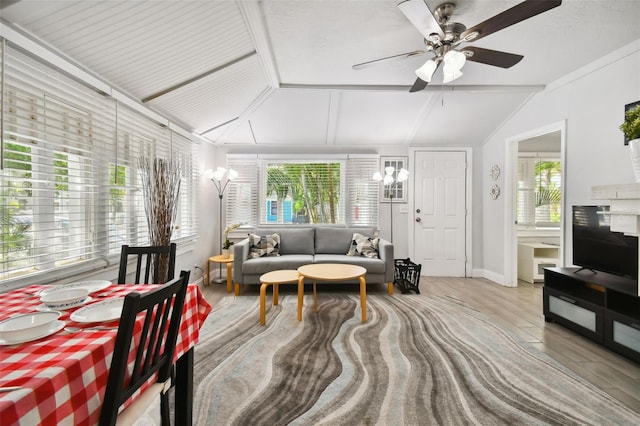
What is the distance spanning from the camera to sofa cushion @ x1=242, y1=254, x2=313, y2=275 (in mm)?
3799

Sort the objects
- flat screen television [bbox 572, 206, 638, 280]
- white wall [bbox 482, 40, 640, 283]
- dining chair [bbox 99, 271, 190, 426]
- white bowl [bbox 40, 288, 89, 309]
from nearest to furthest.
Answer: dining chair [bbox 99, 271, 190, 426]
white bowl [bbox 40, 288, 89, 309]
flat screen television [bbox 572, 206, 638, 280]
white wall [bbox 482, 40, 640, 283]

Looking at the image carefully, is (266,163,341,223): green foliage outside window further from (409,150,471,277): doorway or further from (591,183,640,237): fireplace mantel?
(591,183,640,237): fireplace mantel

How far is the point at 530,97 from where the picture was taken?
3695 mm

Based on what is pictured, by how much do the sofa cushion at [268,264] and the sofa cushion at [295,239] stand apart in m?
0.48

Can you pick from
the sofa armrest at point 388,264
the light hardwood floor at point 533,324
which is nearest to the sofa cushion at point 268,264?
the light hardwood floor at point 533,324

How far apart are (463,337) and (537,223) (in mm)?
3634

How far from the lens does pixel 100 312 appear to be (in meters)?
1.14

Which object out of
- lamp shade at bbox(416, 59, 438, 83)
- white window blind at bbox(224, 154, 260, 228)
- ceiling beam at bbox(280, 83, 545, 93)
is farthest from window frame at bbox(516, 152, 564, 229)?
white window blind at bbox(224, 154, 260, 228)

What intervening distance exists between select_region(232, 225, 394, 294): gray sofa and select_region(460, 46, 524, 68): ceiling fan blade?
2356mm

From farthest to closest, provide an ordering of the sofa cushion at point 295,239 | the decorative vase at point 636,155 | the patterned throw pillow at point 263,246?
the sofa cushion at point 295,239 < the patterned throw pillow at point 263,246 < the decorative vase at point 636,155

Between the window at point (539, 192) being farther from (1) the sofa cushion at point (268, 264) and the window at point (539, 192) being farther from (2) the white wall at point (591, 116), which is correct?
(1) the sofa cushion at point (268, 264)

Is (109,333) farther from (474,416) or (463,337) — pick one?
(463,337)

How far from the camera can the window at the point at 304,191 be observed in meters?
4.82

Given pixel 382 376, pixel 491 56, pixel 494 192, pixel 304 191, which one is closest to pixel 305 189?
pixel 304 191
